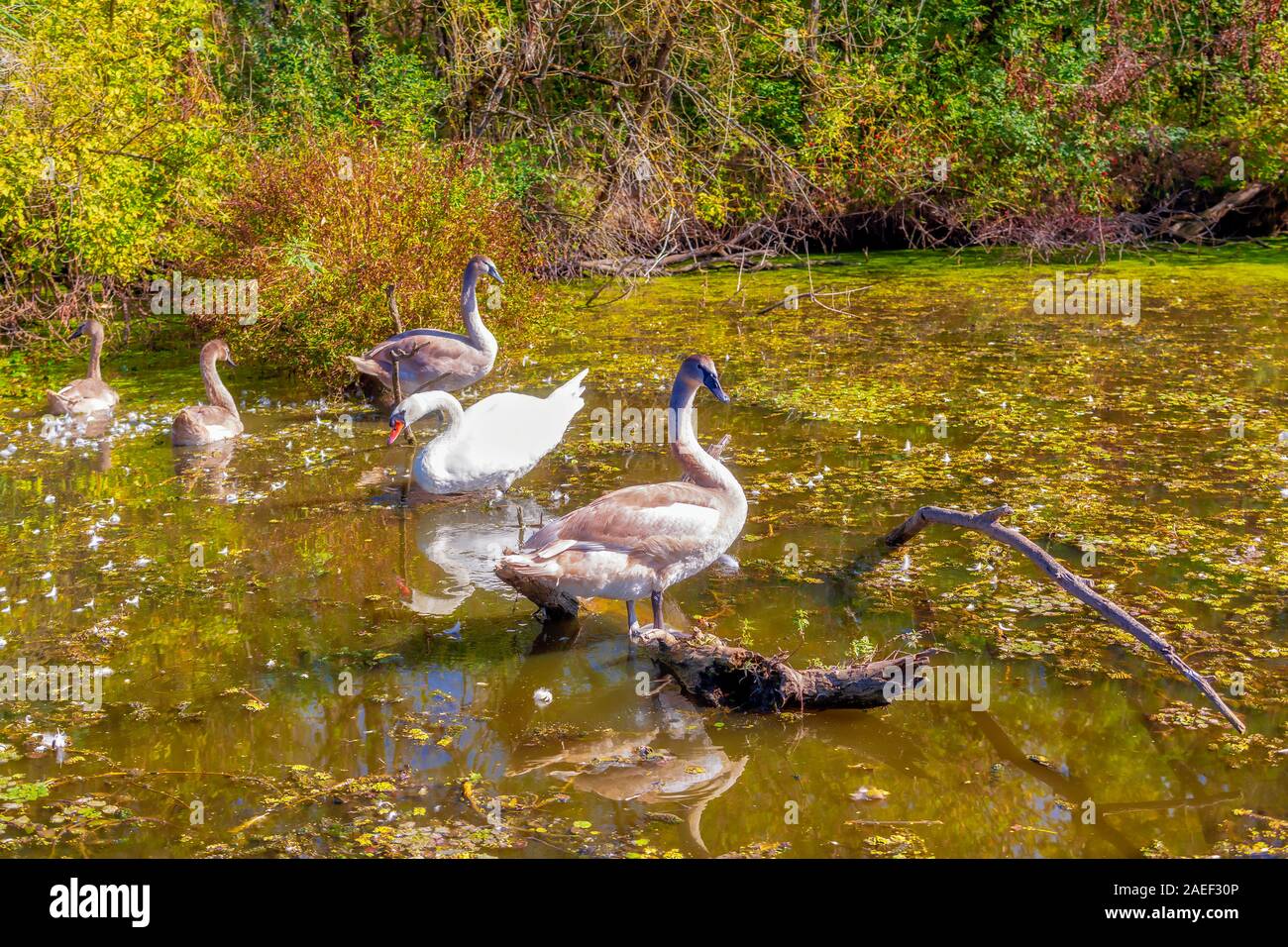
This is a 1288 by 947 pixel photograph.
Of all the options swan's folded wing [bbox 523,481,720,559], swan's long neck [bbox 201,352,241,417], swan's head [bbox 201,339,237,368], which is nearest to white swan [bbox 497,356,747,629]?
swan's folded wing [bbox 523,481,720,559]

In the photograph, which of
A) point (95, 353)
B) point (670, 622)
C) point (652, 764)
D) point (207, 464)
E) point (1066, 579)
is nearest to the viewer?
point (652, 764)

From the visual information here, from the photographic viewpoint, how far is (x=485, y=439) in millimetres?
9492

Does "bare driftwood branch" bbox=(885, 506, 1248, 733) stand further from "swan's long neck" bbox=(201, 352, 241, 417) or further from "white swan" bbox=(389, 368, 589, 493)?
"swan's long neck" bbox=(201, 352, 241, 417)

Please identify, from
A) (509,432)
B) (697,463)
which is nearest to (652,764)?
(697,463)

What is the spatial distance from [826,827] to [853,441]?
625 centimetres

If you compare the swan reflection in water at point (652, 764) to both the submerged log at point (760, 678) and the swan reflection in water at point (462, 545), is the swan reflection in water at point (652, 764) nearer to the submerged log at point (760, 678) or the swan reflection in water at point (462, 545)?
the submerged log at point (760, 678)

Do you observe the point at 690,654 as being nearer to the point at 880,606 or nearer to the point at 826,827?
the point at 826,827

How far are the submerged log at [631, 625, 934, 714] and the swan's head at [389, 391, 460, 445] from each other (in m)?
4.20

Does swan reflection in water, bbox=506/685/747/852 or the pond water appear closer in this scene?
the pond water

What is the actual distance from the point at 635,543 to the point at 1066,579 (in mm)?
2387

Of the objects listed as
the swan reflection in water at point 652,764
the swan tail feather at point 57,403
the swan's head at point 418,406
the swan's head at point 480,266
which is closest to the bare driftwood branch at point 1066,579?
the swan reflection in water at point 652,764

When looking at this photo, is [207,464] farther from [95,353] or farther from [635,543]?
[635,543]

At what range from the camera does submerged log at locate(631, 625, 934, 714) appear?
6156 mm

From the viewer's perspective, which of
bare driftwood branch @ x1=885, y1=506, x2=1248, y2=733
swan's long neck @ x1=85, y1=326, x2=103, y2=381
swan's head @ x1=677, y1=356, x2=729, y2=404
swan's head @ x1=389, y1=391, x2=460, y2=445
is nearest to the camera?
bare driftwood branch @ x1=885, y1=506, x2=1248, y2=733
